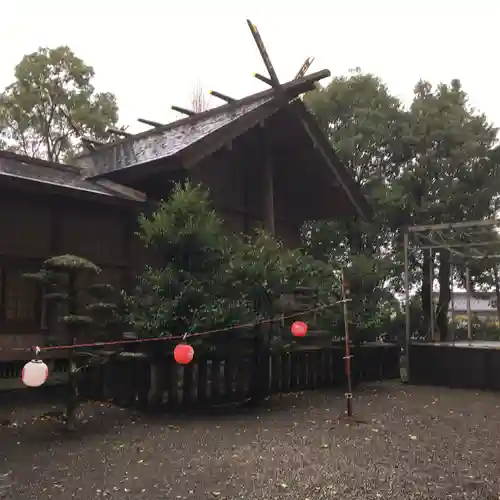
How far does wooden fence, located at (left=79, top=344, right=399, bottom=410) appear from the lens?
28.1 ft

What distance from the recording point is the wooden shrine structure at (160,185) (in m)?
9.13

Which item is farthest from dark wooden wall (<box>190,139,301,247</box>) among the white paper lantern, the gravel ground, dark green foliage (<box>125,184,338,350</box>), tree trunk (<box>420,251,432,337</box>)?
tree trunk (<box>420,251,432,337</box>)

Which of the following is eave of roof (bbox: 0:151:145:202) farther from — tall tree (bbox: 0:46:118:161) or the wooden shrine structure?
tall tree (bbox: 0:46:118:161)

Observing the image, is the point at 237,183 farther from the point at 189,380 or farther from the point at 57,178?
the point at 189,380

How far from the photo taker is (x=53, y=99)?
23703 mm

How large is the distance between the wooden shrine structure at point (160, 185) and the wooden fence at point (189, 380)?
63.1 inches

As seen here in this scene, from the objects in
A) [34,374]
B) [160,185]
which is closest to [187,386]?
[34,374]

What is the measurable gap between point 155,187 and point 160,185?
0.12m

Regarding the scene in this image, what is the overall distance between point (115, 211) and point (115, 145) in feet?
11.8

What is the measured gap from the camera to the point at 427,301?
64.7 ft

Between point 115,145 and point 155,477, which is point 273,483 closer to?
point 155,477

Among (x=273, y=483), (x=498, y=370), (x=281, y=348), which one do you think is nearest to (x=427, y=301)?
(x=498, y=370)

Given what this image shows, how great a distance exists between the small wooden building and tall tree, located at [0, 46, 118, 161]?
1069cm

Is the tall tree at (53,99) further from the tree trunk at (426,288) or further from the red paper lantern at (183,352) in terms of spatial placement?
the red paper lantern at (183,352)
